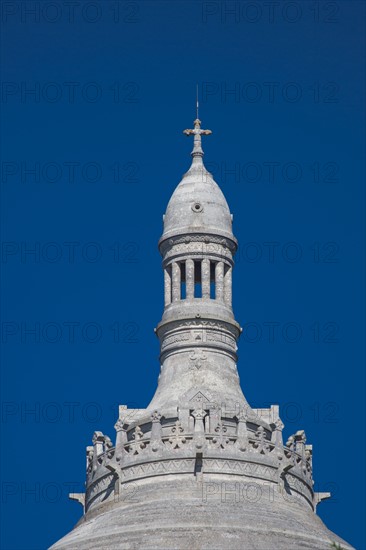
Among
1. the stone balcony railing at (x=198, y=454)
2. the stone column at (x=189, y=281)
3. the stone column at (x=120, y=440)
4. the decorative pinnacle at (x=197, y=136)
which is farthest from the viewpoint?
the decorative pinnacle at (x=197, y=136)

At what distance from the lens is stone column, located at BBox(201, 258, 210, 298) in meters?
119

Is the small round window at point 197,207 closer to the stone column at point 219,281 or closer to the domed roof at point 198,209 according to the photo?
the domed roof at point 198,209

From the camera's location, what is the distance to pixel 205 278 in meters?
120

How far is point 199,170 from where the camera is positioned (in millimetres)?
122812

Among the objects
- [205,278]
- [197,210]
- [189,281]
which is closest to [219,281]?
[205,278]

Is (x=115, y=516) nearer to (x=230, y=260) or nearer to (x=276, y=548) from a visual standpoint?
(x=276, y=548)

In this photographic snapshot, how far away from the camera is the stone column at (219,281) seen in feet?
393

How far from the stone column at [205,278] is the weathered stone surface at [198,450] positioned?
41mm

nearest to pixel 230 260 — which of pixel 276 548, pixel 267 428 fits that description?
pixel 267 428

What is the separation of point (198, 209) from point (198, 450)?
13447 millimetres

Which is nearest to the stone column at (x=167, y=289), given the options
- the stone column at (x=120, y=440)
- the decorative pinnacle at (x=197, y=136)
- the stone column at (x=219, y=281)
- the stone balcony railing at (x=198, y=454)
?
the stone column at (x=219, y=281)

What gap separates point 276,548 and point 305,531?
3.13 meters

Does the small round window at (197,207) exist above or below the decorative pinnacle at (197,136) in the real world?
below

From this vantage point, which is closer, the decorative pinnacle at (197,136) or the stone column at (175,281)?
the stone column at (175,281)
